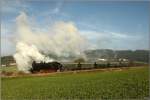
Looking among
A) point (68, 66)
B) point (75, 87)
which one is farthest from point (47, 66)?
point (75, 87)

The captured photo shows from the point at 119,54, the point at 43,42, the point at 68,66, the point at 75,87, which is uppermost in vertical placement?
the point at 43,42

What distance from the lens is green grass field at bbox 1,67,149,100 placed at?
3189 mm

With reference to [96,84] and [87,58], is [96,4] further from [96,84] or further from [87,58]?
[96,84]

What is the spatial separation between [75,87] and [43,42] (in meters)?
0.51

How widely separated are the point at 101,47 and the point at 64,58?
358mm

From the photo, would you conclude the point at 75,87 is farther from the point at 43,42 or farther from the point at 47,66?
the point at 43,42

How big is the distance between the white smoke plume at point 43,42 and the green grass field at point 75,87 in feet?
0.54

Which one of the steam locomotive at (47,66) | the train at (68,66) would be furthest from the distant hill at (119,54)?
the steam locomotive at (47,66)

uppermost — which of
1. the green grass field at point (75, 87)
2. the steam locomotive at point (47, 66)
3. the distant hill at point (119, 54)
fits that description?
the distant hill at point (119, 54)

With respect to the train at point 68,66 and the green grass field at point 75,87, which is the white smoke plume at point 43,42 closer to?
the train at point 68,66

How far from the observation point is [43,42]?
3182mm

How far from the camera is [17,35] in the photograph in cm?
315

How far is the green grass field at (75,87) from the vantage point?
3.19 m

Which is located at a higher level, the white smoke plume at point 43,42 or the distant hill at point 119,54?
the white smoke plume at point 43,42
